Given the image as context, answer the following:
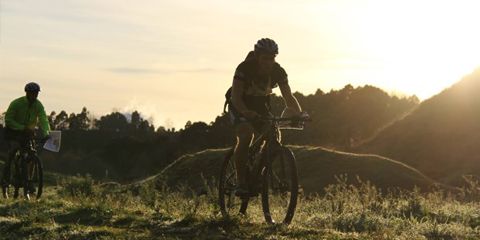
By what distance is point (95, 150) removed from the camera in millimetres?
112188

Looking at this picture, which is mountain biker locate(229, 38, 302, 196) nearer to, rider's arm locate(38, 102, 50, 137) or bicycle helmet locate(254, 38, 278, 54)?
bicycle helmet locate(254, 38, 278, 54)

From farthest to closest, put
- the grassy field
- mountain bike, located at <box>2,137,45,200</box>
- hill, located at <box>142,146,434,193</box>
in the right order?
hill, located at <box>142,146,434,193</box> → mountain bike, located at <box>2,137,45,200</box> → the grassy field

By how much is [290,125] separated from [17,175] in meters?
7.87

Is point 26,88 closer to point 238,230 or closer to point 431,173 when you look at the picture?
point 238,230

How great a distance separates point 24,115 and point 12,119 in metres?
0.28

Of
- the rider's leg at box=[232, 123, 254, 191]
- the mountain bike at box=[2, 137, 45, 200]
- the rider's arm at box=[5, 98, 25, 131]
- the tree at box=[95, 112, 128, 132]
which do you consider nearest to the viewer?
the rider's leg at box=[232, 123, 254, 191]

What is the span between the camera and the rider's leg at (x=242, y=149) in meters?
10.2

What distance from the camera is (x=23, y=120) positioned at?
15.5 m

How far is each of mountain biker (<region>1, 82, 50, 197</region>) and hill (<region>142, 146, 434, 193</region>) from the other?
84.3 ft

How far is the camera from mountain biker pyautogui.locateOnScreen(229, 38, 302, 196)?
988 centimetres

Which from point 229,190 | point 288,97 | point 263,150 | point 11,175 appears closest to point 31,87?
point 11,175

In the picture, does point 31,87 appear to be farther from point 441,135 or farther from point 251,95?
point 441,135

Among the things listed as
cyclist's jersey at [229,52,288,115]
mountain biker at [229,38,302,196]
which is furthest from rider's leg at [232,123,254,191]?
cyclist's jersey at [229,52,288,115]

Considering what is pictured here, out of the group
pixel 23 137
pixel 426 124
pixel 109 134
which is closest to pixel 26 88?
pixel 23 137
